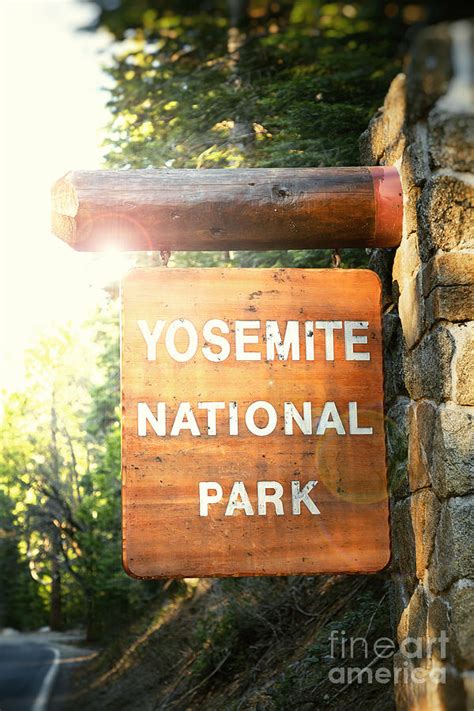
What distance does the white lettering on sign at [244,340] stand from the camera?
3.29m

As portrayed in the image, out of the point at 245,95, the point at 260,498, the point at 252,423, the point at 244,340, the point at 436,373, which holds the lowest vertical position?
the point at 260,498

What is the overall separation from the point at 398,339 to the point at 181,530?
110 centimetres

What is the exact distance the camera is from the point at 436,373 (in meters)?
3.15

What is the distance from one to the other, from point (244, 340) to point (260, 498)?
0.55 meters

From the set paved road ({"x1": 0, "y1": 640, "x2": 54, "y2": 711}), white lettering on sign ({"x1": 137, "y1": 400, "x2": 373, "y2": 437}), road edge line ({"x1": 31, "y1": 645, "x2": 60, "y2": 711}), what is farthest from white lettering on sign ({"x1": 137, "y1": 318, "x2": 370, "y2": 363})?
paved road ({"x1": 0, "y1": 640, "x2": 54, "y2": 711})

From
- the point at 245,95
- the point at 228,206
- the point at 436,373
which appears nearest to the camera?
the point at 436,373

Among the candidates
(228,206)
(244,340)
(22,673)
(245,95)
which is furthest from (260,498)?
(22,673)

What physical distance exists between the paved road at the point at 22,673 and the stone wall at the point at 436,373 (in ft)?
42.9

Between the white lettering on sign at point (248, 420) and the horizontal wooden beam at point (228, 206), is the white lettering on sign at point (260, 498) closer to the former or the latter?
the white lettering on sign at point (248, 420)

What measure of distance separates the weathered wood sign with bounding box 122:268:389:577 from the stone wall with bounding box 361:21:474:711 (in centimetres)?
15

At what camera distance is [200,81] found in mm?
7777

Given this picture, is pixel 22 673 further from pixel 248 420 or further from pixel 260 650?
pixel 248 420

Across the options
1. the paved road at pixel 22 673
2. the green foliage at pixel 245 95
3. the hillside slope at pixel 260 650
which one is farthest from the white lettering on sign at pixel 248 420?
the paved road at pixel 22 673

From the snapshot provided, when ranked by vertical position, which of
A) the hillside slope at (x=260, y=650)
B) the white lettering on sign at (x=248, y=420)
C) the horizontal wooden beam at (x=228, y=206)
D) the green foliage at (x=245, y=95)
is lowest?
the hillside slope at (x=260, y=650)
